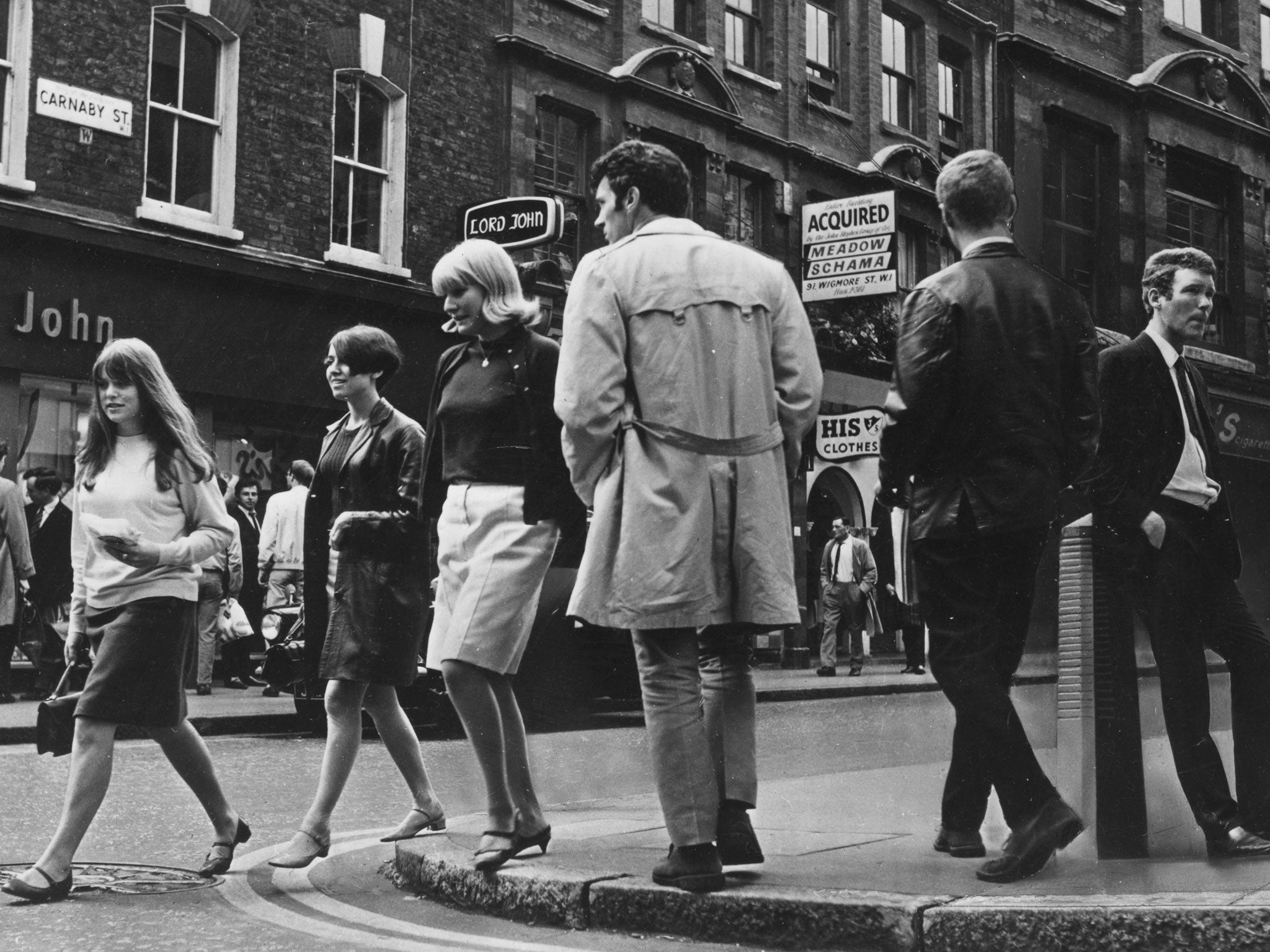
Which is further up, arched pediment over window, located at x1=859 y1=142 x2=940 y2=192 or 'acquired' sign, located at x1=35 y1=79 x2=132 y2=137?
arched pediment over window, located at x1=859 y1=142 x2=940 y2=192

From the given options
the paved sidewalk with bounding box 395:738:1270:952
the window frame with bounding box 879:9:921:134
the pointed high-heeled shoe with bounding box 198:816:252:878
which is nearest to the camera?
the paved sidewalk with bounding box 395:738:1270:952

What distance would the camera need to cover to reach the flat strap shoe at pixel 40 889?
487 cm

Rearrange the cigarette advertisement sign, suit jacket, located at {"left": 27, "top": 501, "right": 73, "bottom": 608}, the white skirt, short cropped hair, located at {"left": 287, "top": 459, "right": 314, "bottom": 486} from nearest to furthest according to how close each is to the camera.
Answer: the white skirt
suit jacket, located at {"left": 27, "top": 501, "right": 73, "bottom": 608}
short cropped hair, located at {"left": 287, "top": 459, "right": 314, "bottom": 486}
the cigarette advertisement sign

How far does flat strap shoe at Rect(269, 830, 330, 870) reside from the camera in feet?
17.5

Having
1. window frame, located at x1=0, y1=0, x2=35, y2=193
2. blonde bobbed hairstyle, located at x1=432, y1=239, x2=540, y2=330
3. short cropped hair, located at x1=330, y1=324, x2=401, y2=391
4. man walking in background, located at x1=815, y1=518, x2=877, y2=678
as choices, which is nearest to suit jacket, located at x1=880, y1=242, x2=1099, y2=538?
blonde bobbed hairstyle, located at x1=432, y1=239, x2=540, y2=330

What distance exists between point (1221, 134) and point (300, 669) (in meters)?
21.3

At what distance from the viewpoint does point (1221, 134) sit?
91.2 feet

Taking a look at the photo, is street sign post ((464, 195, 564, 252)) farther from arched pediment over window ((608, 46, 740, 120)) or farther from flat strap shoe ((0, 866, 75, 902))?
flat strap shoe ((0, 866, 75, 902))

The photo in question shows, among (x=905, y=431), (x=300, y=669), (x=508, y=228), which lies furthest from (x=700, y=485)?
(x=508, y=228)

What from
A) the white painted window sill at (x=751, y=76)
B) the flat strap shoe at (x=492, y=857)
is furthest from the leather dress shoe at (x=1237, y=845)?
the white painted window sill at (x=751, y=76)

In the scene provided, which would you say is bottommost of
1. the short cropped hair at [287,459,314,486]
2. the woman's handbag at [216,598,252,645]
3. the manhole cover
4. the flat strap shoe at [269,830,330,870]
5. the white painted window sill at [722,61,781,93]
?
the manhole cover

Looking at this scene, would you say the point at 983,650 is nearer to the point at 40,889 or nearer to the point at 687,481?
the point at 687,481

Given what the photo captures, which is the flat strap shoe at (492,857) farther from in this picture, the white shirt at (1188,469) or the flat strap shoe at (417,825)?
the white shirt at (1188,469)

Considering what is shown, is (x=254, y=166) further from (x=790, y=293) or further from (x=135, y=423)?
(x=790, y=293)
